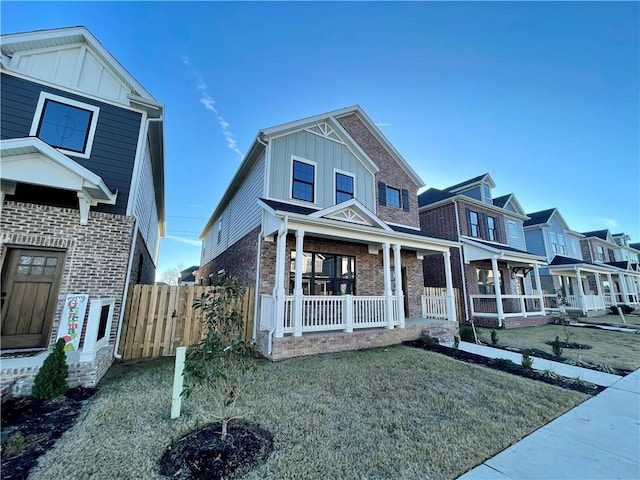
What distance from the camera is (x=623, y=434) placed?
3395 mm

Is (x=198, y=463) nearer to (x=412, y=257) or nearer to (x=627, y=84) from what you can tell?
(x=412, y=257)

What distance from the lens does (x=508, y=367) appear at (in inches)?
246

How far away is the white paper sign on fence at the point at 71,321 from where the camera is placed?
4480 millimetres

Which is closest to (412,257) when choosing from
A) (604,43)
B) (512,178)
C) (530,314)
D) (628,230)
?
(530,314)

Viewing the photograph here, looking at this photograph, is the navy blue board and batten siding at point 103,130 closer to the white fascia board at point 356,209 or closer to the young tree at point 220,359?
the young tree at point 220,359

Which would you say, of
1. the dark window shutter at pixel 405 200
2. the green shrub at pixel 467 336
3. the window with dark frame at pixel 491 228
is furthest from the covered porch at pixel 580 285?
the dark window shutter at pixel 405 200

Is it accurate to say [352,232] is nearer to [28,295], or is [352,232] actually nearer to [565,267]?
[28,295]

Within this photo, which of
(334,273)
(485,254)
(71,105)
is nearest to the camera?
(71,105)

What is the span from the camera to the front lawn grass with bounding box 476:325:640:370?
699 centimetres

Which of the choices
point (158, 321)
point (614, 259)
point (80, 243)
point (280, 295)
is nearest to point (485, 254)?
point (280, 295)

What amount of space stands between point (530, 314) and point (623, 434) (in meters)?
13.1

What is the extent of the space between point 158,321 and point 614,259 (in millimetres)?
44743

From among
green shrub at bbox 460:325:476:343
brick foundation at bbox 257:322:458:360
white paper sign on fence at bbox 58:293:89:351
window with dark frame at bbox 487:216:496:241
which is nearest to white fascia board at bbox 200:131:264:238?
brick foundation at bbox 257:322:458:360

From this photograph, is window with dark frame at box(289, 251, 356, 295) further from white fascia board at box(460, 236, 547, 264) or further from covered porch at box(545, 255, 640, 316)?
covered porch at box(545, 255, 640, 316)
